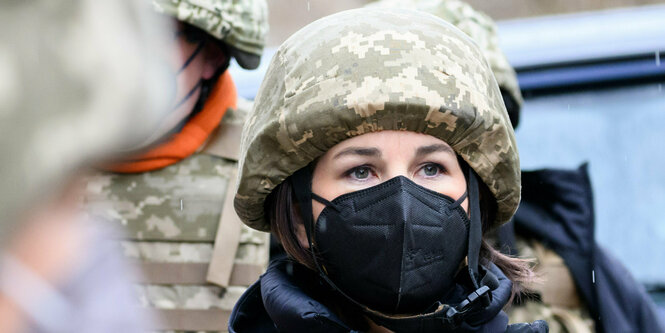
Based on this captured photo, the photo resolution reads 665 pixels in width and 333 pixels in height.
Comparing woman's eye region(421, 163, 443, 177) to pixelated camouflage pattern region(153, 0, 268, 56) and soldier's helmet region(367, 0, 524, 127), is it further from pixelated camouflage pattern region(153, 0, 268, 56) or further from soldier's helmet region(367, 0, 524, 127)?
soldier's helmet region(367, 0, 524, 127)

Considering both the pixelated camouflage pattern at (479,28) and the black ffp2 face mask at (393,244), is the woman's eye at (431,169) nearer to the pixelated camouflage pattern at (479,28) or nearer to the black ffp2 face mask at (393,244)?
the black ffp2 face mask at (393,244)

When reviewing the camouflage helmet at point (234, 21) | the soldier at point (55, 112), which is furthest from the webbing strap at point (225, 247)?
the soldier at point (55, 112)

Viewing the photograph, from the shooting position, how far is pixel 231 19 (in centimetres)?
363

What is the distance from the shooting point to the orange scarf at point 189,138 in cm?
366

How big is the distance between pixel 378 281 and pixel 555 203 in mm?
1722

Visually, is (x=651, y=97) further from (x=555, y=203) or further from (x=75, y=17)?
(x=75, y=17)

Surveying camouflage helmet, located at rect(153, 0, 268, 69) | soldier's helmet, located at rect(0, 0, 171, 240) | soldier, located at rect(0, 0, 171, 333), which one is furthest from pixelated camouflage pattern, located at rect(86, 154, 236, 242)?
soldier's helmet, located at rect(0, 0, 171, 240)

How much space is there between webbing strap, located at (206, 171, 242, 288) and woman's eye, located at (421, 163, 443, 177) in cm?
141

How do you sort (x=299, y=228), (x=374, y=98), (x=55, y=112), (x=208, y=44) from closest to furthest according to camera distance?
1. (x=55, y=112)
2. (x=374, y=98)
3. (x=299, y=228)
4. (x=208, y=44)

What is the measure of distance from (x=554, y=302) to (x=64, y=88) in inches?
125

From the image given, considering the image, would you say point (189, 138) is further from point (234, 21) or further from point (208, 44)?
point (234, 21)

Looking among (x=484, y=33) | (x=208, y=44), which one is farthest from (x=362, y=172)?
(x=484, y=33)

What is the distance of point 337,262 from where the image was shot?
2.34 m

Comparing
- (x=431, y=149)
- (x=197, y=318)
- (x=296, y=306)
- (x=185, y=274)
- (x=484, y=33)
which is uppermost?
(x=431, y=149)
